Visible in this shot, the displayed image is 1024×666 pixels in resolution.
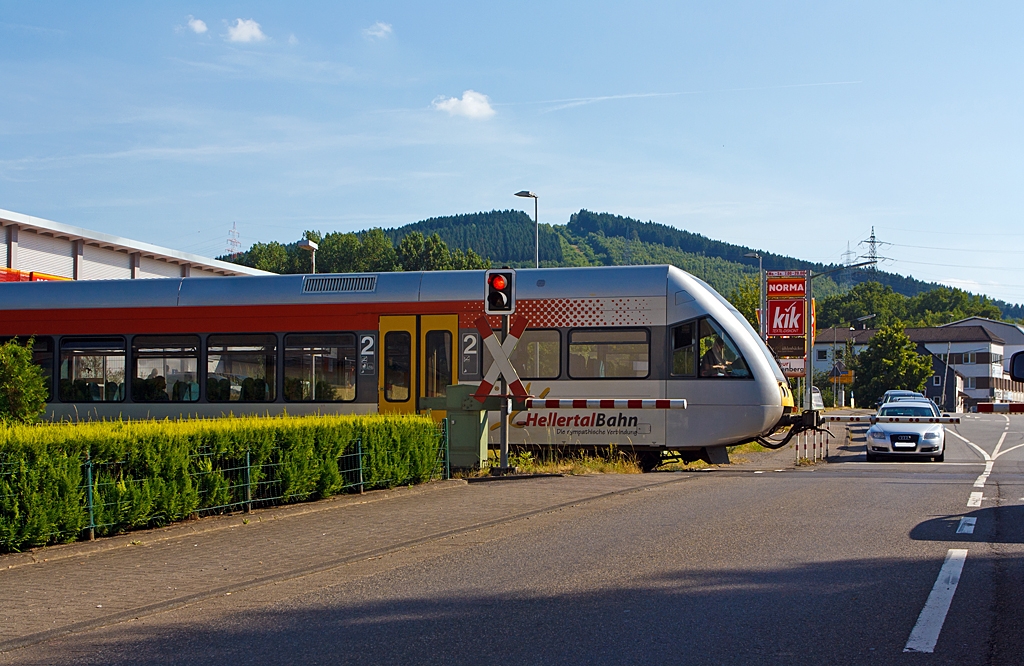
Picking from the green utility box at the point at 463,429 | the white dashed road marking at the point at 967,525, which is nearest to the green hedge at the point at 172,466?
the green utility box at the point at 463,429

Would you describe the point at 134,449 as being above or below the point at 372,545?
above

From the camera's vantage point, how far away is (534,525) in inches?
415

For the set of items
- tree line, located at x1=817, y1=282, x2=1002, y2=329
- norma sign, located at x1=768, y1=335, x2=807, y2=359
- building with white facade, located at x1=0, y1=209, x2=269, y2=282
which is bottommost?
norma sign, located at x1=768, y1=335, x2=807, y2=359

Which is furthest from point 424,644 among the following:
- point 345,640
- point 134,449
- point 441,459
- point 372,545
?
point 441,459

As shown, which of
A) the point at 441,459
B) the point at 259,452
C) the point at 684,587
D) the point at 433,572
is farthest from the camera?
the point at 441,459

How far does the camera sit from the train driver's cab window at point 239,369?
19.0 meters

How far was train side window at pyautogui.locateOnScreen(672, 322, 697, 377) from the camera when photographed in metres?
17.0

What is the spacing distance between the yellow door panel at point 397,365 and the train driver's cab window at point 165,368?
3716 mm

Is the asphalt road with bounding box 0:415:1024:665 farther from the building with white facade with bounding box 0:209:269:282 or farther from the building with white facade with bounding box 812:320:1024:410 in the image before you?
the building with white facade with bounding box 812:320:1024:410

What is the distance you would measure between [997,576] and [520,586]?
3.49 metres

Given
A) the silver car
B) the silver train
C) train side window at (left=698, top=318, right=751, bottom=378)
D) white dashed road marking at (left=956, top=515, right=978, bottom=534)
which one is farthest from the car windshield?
white dashed road marking at (left=956, top=515, right=978, bottom=534)

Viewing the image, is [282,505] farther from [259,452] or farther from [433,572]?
[433,572]

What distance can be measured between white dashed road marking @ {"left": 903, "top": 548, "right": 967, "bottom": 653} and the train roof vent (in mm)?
12143

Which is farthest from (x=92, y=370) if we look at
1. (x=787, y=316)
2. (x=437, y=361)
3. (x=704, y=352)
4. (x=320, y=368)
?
(x=787, y=316)
